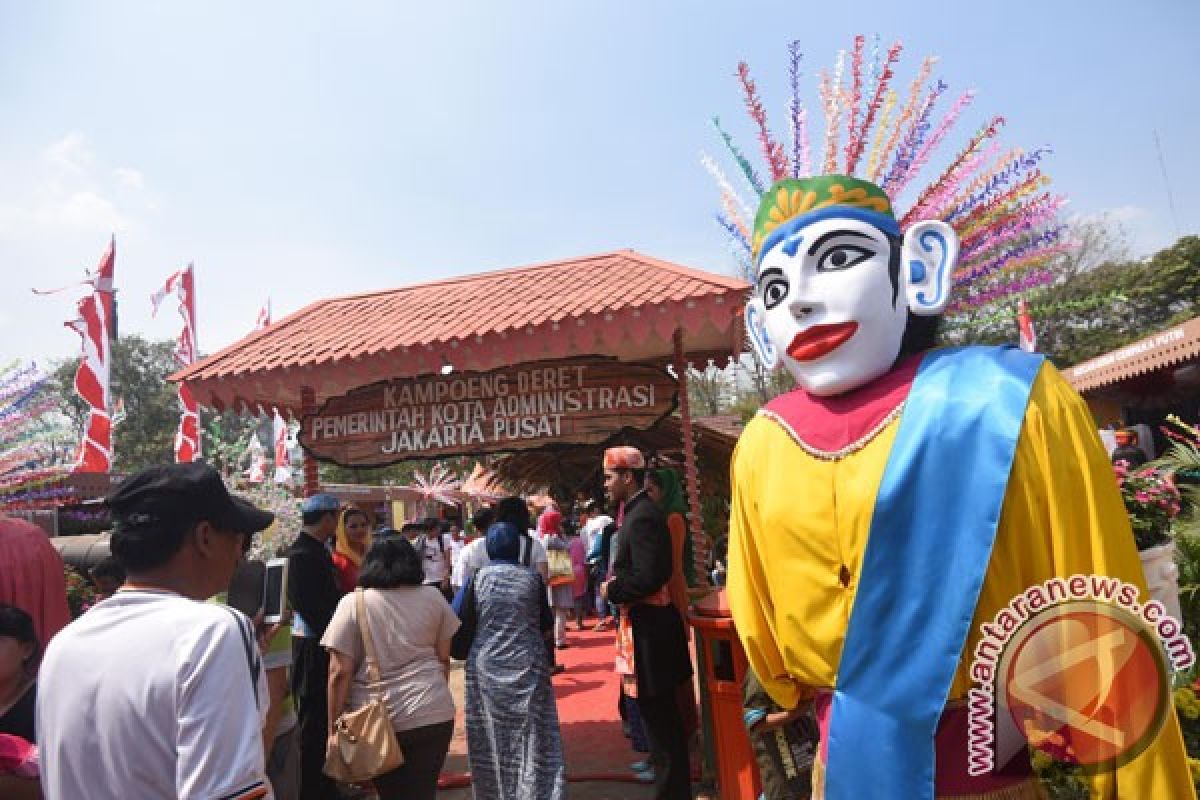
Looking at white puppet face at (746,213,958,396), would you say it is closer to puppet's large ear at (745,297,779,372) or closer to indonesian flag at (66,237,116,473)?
puppet's large ear at (745,297,779,372)

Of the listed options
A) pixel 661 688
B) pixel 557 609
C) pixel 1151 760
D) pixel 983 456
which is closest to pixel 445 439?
pixel 661 688

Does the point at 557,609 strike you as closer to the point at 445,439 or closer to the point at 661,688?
the point at 445,439

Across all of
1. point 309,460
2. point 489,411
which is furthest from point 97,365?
point 489,411

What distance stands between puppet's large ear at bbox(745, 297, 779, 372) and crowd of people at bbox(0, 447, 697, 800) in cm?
148

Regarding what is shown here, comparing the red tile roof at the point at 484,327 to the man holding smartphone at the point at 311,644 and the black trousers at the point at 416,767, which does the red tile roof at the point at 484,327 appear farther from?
the black trousers at the point at 416,767

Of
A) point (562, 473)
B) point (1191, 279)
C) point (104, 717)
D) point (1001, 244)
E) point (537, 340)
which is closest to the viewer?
point (104, 717)

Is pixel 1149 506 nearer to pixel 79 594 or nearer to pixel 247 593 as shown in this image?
pixel 247 593

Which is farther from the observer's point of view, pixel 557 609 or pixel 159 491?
pixel 557 609

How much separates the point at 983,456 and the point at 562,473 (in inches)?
509

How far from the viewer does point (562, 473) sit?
1454cm

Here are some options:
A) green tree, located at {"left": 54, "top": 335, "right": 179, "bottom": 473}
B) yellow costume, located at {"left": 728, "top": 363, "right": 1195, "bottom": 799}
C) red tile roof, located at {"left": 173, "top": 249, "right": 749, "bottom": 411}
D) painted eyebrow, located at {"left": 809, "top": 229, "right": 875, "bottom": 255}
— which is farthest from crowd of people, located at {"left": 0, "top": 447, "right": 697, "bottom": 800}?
green tree, located at {"left": 54, "top": 335, "right": 179, "bottom": 473}

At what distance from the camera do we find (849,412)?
2039mm

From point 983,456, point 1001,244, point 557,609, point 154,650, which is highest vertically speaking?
point 1001,244

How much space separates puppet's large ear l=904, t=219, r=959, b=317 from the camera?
2.04 metres
